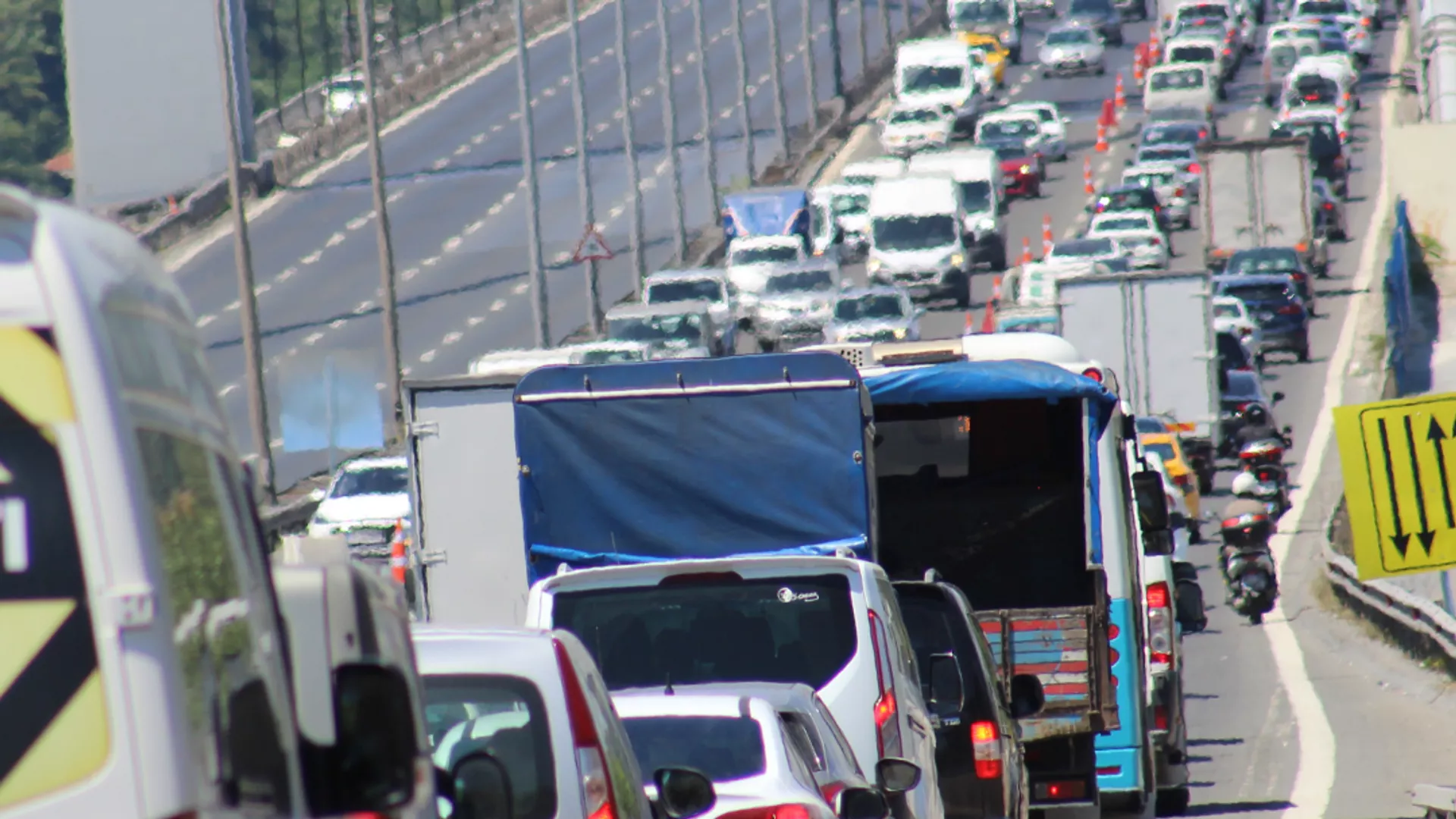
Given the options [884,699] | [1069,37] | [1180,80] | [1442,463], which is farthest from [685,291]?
[884,699]

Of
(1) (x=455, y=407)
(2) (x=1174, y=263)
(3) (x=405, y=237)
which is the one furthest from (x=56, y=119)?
(1) (x=455, y=407)

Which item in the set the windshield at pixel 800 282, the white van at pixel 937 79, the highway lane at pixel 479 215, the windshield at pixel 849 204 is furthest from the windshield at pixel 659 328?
the white van at pixel 937 79

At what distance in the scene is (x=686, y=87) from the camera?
327ft

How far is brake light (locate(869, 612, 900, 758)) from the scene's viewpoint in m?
10.8

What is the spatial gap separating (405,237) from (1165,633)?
193 ft

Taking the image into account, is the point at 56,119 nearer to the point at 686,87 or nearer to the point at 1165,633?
the point at 686,87

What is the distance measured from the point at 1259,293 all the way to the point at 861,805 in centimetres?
4331

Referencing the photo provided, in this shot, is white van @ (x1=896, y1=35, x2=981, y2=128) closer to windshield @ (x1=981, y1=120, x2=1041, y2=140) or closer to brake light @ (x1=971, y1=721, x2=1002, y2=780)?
windshield @ (x1=981, y1=120, x2=1041, y2=140)

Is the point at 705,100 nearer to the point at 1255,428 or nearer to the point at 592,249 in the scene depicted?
the point at 592,249

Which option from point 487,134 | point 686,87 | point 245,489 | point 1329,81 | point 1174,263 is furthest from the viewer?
point 686,87

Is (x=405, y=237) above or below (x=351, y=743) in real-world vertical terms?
below

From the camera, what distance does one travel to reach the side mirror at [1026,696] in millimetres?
13523

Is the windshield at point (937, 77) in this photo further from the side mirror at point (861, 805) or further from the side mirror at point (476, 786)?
the side mirror at point (476, 786)

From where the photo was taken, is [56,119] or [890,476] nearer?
[890,476]
